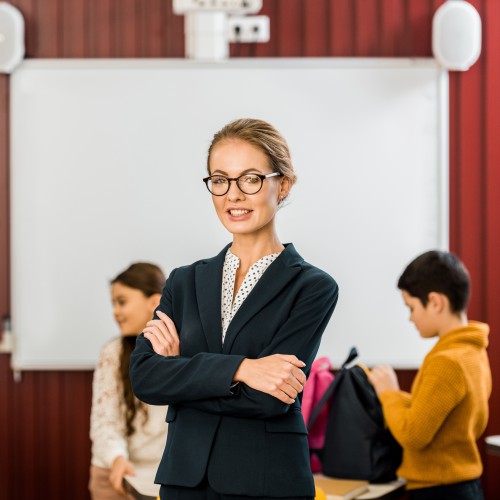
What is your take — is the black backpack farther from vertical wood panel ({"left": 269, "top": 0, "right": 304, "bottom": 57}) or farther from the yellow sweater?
vertical wood panel ({"left": 269, "top": 0, "right": 304, "bottom": 57})

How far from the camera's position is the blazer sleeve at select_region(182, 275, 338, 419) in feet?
5.33

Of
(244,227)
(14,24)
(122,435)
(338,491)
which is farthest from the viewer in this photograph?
(14,24)

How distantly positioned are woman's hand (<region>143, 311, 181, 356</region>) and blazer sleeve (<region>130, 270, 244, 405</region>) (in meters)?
0.02

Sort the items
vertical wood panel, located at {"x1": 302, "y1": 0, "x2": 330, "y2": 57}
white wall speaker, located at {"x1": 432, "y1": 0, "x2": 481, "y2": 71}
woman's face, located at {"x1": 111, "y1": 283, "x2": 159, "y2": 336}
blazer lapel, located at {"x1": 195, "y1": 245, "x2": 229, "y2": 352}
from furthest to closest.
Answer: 1. vertical wood panel, located at {"x1": 302, "y1": 0, "x2": 330, "y2": 57}
2. white wall speaker, located at {"x1": 432, "y1": 0, "x2": 481, "y2": 71}
3. woman's face, located at {"x1": 111, "y1": 283, "x2": 159, "y2": 336}
4. blazer lapel, located at {"x1": 195, "y1": 245, "x2": 229, "y2": 352}

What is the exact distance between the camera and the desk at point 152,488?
2481mm

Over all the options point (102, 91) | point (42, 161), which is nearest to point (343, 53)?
point (102, 91)

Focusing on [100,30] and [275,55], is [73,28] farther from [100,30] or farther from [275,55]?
[275,55]

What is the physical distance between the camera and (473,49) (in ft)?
13.2

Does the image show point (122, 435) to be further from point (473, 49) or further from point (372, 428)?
point (473, 49)

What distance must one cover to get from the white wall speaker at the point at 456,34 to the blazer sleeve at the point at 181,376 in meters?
2.71

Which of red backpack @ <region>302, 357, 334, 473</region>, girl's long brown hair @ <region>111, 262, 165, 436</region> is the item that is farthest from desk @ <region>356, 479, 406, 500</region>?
girl's long brown hair @ <region>111, 262, 165, 436</region>

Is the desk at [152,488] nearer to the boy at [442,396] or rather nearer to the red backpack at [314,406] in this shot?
the boy at [442,396]

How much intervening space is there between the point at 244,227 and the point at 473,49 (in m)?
2.64

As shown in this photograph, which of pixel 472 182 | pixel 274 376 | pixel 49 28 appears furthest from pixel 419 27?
pixel 274 376
